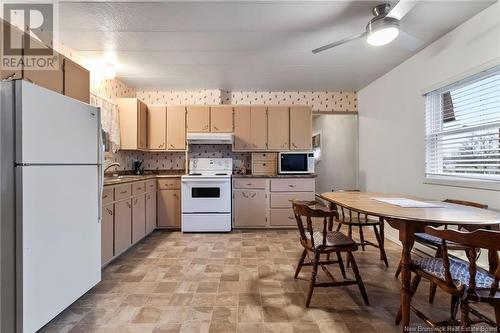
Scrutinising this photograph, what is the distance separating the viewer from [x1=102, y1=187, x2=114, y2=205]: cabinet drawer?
2.48 m

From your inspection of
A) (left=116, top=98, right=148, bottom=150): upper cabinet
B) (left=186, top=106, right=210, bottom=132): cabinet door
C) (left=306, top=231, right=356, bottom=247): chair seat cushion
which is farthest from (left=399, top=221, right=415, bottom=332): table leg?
(left=116, top=98, right=148, bottom=150): upper cabinet

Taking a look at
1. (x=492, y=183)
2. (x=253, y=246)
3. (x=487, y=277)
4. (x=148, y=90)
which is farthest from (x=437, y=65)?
(x=148, y=90)

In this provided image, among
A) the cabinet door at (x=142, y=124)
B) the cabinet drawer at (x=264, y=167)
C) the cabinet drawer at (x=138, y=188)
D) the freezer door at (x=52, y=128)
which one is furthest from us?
the cabinet drawer at (x=264, y=167)

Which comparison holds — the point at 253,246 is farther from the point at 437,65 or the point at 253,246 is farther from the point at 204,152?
the point at 437,65

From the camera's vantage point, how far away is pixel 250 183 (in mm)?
4176

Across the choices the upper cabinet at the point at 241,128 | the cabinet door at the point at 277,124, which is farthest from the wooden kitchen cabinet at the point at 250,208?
the cabinet door at the point at 277,124

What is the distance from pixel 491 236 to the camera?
113cm

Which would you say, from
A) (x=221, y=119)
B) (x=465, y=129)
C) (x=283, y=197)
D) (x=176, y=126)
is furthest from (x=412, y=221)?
(x=176, y=126)

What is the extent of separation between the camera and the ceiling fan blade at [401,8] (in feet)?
5.67

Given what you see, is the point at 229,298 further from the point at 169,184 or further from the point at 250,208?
the point at 169,184

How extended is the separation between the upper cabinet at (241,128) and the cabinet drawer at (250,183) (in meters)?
0.57

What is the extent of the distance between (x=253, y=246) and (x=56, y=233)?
223 cm

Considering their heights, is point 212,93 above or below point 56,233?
above

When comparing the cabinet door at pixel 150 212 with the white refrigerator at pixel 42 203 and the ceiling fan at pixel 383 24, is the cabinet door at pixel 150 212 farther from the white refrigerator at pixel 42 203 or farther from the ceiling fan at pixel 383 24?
the ceiling fan at pixel 383 24
